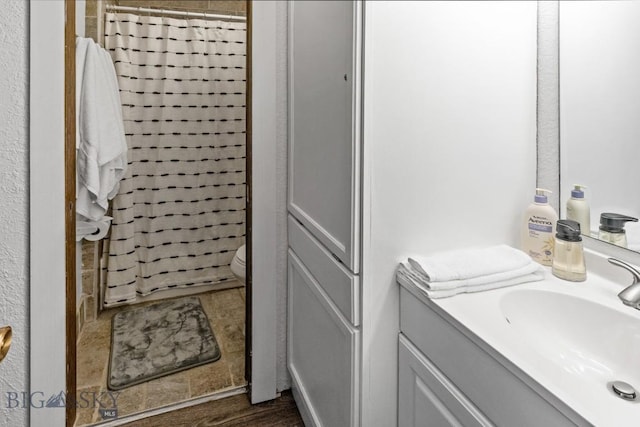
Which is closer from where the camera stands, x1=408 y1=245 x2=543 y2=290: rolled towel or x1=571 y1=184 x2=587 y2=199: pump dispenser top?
x1=408 y1=245 x2=543 y2=290: rolled towel

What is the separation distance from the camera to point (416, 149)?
1.01m

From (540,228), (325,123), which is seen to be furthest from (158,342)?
(540,228)

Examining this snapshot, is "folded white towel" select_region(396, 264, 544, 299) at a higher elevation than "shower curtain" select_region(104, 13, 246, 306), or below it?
below

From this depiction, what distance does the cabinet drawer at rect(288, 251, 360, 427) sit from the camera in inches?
41.2

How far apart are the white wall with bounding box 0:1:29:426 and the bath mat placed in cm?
62

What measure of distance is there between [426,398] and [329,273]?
414 millimetres

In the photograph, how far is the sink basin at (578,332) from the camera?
80cm

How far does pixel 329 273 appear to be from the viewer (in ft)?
3.82

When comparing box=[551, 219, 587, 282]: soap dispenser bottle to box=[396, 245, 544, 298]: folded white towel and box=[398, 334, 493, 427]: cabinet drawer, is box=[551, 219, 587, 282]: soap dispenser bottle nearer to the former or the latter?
box=[396, 245, 544, 298]: folded white towel

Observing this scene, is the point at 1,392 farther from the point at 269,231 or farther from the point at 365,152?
the point at 365,152

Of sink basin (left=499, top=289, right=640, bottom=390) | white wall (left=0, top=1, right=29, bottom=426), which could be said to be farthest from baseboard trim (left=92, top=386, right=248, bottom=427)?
sink basin (left=499, top=289, right=640, bottom=390)

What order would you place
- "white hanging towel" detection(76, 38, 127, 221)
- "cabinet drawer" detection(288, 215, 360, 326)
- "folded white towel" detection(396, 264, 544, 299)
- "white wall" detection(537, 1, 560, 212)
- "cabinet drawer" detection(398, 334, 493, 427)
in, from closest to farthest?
"cabinet drawer" detection(398, 334, 493, 427) → "folded white towel" detection(396, 264, 544, 299) → "cabinet drawer" detection(288, 215, 360, 326) → "white wall" detection(537, 1, 560, 212) → "white hanging towel" detection(76, 38, 127, 221)

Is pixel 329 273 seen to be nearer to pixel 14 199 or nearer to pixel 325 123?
pixel 325 123

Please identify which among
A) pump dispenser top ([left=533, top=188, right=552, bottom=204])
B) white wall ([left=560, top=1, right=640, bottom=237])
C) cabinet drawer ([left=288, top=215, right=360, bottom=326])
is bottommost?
cabinet drawer ([left=288, top=215, right=360, bottom=326])
